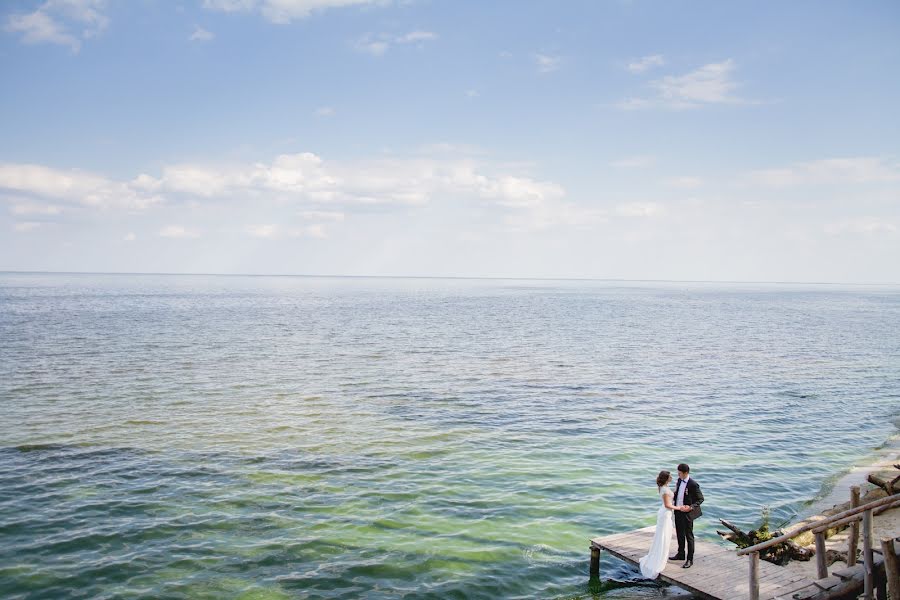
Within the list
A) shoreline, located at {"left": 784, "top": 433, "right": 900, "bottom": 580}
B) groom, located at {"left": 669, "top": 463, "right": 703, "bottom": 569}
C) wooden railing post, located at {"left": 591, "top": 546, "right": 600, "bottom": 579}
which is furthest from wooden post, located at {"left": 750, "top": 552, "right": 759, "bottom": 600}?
wooden railing post, located at {"left": 591, "top": 546, "right": 600, "bottom": 579}

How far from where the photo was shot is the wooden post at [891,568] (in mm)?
13844

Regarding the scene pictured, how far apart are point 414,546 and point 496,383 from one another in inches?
1165

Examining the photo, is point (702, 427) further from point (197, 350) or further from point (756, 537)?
point (197, 350)

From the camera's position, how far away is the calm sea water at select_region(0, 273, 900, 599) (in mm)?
18828

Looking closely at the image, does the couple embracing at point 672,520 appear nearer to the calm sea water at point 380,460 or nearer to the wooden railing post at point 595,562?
the calm sea water at point 380,460

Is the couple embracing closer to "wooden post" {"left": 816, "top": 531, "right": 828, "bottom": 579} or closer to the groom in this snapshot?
the groom

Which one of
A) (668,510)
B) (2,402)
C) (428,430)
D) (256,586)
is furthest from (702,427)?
(2,402)

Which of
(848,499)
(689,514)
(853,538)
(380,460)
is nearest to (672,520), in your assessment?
(689,514)

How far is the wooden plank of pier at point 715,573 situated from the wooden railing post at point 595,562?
14cm

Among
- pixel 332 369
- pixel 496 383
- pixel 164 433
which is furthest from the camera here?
pixel 332 369

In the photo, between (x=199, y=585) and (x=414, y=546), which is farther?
(x=414, y=546)

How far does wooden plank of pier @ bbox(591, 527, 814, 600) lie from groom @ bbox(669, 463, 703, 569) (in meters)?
0.49

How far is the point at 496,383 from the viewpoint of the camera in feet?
163

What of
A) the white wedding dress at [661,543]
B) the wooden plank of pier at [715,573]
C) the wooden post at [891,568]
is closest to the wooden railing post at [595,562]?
the wooden plank of pier at [715,573]
